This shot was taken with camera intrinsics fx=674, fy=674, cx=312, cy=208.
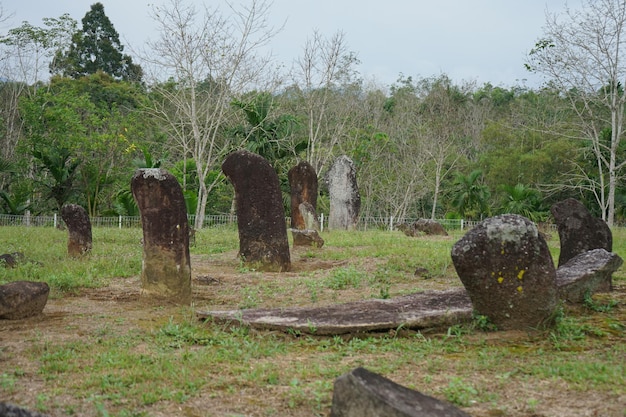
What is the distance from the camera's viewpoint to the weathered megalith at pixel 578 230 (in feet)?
34.5

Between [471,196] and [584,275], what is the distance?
26.6 meters

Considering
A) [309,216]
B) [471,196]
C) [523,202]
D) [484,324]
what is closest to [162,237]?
[484,324]

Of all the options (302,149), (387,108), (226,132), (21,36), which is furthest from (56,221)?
(387,108)

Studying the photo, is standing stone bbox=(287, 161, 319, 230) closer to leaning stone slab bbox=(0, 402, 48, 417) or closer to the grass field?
the grass field

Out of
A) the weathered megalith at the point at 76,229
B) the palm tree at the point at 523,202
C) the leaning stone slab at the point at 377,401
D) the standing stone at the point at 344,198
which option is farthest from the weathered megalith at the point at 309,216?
the leaning stone slab at the point at 377,401

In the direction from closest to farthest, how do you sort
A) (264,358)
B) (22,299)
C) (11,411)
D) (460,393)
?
(11,411)
(460,393)
(264,358)
(22,299)

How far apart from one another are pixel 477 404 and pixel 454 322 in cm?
243

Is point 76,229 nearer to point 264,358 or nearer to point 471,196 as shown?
point 264,358

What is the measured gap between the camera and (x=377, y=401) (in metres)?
4.17

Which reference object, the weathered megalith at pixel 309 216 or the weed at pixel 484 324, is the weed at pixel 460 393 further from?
the weathered megalith at pixel 309 216

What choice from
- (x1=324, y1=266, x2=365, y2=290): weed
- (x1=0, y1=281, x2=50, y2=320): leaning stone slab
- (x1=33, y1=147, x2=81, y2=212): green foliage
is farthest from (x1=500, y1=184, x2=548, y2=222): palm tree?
(x1=0, y1=281, x2=50, y2=320): leaning stone slab

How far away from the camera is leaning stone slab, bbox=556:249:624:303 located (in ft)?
26.9

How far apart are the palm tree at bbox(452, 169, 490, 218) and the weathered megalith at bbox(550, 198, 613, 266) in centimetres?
2302

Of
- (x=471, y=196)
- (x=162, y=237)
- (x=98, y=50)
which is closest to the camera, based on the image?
(x=162, y=237)
